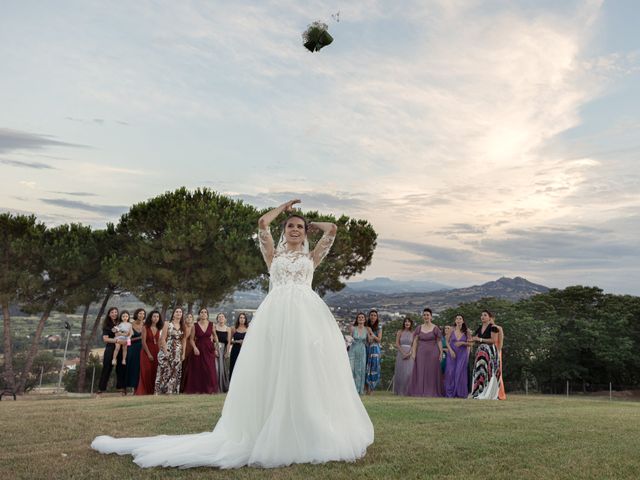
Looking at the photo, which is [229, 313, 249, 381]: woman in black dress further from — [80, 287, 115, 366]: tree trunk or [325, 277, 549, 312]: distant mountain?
[325, 277, 549, 312]: distant mountain

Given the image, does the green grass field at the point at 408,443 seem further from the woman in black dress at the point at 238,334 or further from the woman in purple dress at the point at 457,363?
the woman in black dress at the point at 238,334

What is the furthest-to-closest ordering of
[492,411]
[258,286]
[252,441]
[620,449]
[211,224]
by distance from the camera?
[258,286] → [211,224] → [492,411] → [620,449] → [252,441]

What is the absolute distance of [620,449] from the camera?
7137 millimetres

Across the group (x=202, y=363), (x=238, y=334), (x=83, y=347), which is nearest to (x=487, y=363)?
(x=238, y=334)

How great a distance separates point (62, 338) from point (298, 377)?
45354mm

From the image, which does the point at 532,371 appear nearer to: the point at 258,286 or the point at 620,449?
the point at 258,286

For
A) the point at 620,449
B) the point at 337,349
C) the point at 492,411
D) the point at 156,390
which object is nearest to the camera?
the point at 337,349

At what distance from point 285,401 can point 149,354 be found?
1140 cm

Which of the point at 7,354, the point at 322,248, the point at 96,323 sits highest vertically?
the point at 322,248

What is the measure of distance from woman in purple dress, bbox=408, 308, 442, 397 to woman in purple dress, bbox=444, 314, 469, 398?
0.99 ft

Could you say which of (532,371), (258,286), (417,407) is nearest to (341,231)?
(258,286)

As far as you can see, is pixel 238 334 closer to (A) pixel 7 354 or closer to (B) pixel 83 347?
(B) pixel 83 347

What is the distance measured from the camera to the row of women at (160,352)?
16.4 metres

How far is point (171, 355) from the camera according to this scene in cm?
1661
